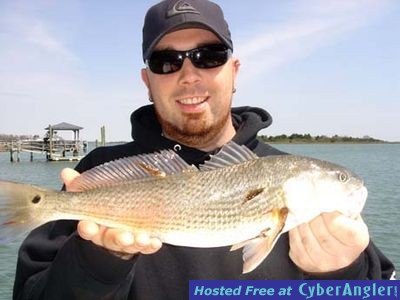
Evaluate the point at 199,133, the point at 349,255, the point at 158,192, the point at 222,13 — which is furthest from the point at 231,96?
the point at 349,255

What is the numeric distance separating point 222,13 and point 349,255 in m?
2.98

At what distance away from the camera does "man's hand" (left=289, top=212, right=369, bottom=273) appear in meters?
3.38

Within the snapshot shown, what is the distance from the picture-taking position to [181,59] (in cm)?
461

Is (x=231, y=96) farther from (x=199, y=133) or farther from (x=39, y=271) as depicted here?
(x=39, y=271)

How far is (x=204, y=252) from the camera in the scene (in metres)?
4.21

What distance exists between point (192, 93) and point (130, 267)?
196 cm

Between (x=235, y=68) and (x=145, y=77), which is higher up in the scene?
(x=235, y=68)

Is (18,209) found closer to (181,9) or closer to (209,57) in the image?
(209,57)

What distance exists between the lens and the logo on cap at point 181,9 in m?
4.61

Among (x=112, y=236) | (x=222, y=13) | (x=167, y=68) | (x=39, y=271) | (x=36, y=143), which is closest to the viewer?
(x=112, y=236)

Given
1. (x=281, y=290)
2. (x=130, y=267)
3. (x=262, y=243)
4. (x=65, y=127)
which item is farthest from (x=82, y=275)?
(x=65, y=127)

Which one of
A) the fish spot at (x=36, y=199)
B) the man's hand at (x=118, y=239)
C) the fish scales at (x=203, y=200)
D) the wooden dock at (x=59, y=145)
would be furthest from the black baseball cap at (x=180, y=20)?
the wooden dock at (x=59, y=145)

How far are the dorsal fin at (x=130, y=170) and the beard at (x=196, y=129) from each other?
92 centimetres

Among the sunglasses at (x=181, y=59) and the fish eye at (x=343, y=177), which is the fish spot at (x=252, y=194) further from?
the sunglasses at (x=181, y=59)
